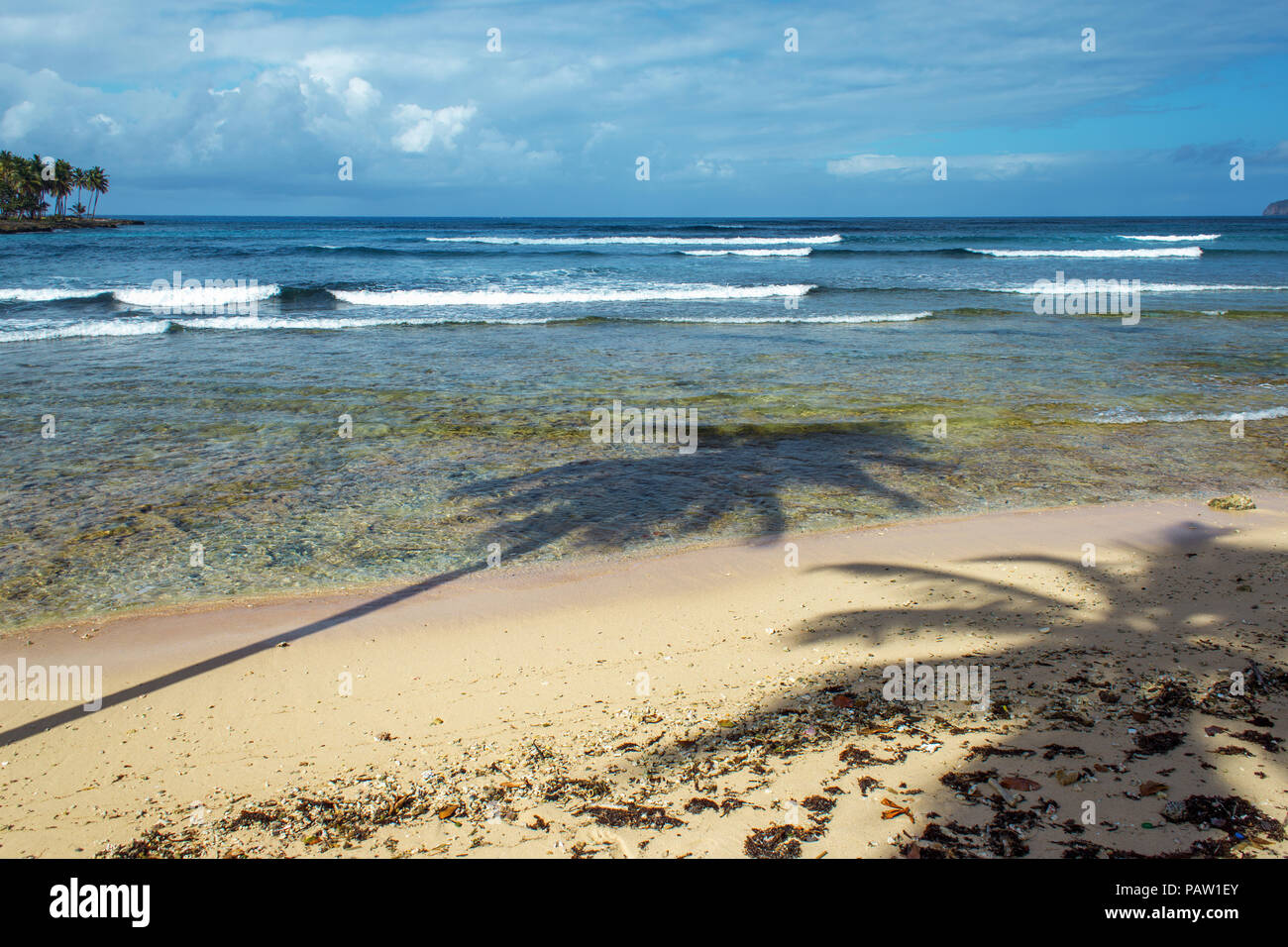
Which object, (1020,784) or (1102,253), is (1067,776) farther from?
(1102,253)

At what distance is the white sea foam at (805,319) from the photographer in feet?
78.1

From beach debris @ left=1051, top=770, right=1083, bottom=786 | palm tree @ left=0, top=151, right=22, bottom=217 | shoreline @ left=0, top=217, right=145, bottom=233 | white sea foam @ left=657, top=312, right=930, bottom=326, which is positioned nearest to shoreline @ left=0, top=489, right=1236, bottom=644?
beach debris @ left=1051, top=770, right=1083, bottom=786

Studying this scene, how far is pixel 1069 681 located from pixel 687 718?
218cm

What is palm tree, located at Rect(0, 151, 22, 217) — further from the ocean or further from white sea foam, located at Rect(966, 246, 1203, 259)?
white sea foam, located at Rect(966, 246, 1203, 259)

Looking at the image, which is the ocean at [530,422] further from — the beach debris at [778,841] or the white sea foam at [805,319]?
the beach debris at [778,841]

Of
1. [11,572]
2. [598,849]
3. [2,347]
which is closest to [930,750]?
[598,849]

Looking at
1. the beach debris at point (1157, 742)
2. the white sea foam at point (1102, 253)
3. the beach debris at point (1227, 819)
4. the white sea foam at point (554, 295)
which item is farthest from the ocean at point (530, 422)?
the white sea foam at point (1102, 253)

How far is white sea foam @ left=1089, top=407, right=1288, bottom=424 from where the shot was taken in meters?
12.0

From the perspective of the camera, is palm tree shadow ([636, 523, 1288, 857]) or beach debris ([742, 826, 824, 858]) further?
palm tree shadow ([636, 523, 1288, 857])

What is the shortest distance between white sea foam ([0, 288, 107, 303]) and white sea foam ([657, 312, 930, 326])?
18.7 metres

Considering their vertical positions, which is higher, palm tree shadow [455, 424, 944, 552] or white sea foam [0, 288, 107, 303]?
white sea foam [0, 288, 107, 303]

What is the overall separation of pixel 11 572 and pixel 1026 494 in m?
9.41

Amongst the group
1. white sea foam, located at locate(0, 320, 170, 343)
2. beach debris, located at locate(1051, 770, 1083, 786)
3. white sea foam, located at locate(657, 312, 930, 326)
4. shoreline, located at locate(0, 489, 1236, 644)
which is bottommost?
beach debris, located at locate(1051, 770, 1083, 786)
